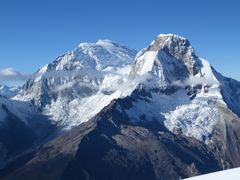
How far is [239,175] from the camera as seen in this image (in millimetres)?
87188

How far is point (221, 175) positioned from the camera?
90.7 meters

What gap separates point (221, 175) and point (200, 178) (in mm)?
3404

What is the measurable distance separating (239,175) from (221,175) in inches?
162

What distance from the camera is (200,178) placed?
91.8 metres

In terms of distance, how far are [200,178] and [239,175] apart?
7096mm
